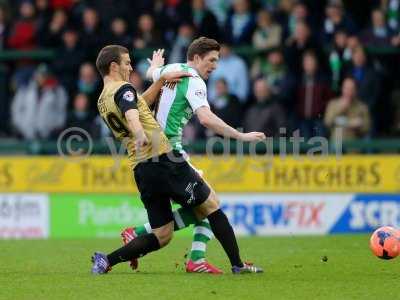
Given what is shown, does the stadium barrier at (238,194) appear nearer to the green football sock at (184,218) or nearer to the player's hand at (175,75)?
the green football sock at (184,218)

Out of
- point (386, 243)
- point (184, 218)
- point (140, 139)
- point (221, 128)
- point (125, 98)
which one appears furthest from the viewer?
point (386, 243)

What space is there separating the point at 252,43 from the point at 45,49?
402 cm

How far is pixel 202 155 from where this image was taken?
17781 millimetres

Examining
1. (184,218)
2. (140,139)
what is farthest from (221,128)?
(184,218)

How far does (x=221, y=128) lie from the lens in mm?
9508

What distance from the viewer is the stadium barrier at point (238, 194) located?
17.2 meters

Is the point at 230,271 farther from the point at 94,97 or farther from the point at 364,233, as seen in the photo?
the point at 94,97

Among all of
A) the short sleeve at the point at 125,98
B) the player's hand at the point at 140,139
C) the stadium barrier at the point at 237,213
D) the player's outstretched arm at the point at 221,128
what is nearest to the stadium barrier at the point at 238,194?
the stadium barrier at the point at 237,213

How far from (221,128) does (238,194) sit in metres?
8.02

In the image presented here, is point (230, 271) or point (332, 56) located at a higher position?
point (332, 56)

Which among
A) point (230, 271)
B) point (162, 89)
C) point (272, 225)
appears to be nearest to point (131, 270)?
point (230, 271)

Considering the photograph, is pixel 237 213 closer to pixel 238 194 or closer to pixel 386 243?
pixel 238 194

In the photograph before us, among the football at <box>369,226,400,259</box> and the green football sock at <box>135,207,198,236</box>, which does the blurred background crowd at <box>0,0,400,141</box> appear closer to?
the football at <box>369,226,400,259</box>

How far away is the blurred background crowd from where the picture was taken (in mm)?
17547
